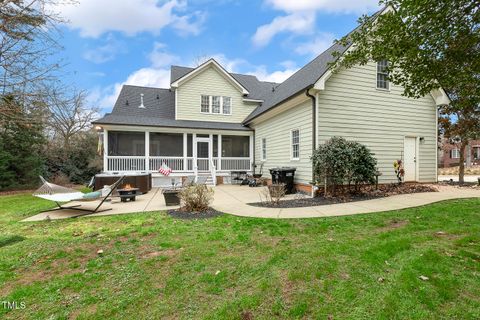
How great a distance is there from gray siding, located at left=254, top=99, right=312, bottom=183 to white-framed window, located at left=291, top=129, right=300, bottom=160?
20cm

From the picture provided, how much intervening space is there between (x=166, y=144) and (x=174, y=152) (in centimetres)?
73

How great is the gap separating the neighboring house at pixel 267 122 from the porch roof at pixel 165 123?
5cm

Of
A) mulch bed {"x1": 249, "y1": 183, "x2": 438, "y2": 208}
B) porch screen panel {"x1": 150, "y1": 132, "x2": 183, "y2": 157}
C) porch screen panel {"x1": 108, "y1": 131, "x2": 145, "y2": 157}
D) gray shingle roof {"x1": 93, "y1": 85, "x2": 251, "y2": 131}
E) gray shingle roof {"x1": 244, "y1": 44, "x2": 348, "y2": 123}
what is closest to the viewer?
mulch bed {"x1": 249, "y1": 183, "x2": 438, "y2": 208}

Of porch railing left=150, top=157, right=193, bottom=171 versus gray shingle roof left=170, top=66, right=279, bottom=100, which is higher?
gray shingle roof left=170, top=66, right=279, bottom=100

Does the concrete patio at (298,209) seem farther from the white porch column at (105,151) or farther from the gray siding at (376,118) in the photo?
the white porch column at (105,151)

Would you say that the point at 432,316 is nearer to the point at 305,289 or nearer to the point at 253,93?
the point at 305,289

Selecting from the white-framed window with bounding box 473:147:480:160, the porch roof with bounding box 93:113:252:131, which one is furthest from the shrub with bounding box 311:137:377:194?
the white-framed window with bounding box 473:147:480:160

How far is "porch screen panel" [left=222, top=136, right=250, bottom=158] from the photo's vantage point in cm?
1648

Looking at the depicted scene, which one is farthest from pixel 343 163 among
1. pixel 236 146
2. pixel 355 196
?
pixel 236 146

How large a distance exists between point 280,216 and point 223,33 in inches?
597

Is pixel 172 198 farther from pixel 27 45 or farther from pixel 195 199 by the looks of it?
pixel 27 45

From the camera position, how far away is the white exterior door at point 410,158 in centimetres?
1074

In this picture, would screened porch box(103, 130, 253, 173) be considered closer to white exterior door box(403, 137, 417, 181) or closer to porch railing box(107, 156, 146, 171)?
porch railing box(107, 156, 146, 171)

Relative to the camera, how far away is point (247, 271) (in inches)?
117
